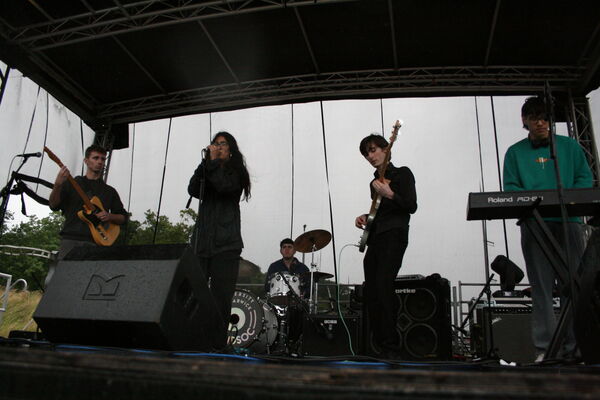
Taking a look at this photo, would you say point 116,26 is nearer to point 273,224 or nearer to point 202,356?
point 273,224

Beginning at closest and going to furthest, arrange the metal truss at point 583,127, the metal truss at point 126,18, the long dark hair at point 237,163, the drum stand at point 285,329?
the long dark hair at point 237,163 < the drum stand at point 285,329 < the metal truss at point 126,18 < the metal truss at point 583,127

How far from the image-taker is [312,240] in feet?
17.9

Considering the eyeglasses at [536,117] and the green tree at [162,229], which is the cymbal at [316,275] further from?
the eyeglasses at [536,117]

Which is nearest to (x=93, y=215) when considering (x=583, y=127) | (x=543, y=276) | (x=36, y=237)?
(x=543, y=276)

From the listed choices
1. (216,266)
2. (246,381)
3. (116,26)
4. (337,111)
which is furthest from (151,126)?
(246,381)

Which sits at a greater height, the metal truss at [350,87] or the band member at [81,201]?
the metal truss at [350,87]

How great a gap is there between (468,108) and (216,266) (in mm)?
4928

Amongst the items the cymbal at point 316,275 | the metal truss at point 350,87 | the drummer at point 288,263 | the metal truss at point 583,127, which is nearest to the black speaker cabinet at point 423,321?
the cymbal at point 316,275

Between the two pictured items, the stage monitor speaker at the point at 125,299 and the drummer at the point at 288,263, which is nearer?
the stage monitor speaker at the point at 125,299

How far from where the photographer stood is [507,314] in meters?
4.09

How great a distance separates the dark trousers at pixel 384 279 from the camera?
2.77 meters

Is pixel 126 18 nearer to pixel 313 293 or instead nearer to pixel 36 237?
pixel 313 293

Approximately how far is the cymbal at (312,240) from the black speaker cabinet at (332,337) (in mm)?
1389

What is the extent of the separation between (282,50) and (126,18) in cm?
184
